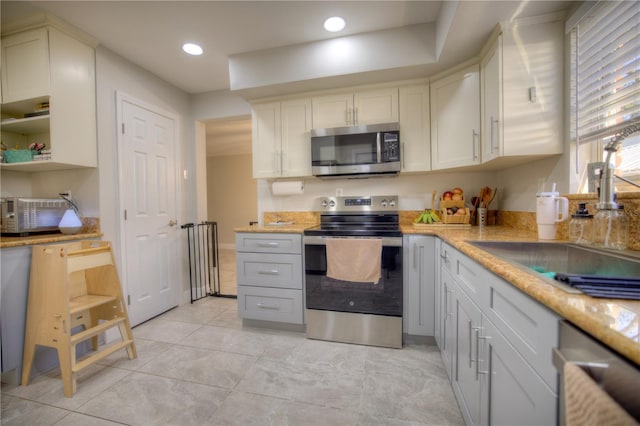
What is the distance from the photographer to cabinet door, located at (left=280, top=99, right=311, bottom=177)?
249 centimetres

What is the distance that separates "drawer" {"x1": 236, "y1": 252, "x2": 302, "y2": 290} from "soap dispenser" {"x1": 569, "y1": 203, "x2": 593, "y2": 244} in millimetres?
1696

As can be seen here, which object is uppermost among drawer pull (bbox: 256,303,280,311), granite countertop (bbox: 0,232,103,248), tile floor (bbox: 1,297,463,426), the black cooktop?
the black cooktop

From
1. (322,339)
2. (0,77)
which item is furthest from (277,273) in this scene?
(0,77)

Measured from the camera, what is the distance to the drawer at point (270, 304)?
218cm

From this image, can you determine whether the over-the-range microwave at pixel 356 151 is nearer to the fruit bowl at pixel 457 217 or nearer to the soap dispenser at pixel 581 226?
the fruit bowl at pixel 457 217

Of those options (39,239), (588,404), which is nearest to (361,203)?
(588,404)

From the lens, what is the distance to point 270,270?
221 centimetres

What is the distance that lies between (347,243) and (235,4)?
1852 millimetres

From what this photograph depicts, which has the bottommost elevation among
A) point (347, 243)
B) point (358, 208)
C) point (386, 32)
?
point (347, 243)

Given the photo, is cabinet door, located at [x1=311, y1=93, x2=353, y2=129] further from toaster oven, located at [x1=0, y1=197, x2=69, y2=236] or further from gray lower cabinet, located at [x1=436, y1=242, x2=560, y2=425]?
toaster oven, located at [x1=0, y1=197, x2=69, y2=236]

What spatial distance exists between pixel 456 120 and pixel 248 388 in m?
2.42

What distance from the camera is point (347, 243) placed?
1.97 metres

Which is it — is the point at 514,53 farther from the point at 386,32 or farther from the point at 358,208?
the point at 358,208

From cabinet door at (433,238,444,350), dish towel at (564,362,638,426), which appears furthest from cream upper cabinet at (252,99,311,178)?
dish towel at (564,362,638,426)
